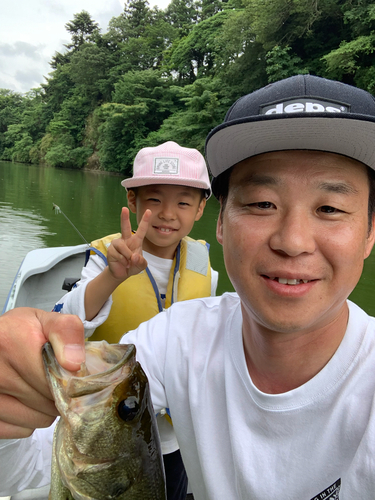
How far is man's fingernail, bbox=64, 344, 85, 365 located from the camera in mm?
890

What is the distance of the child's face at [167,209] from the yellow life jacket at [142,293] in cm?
25

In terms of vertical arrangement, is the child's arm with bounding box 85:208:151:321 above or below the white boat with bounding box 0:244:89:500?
above

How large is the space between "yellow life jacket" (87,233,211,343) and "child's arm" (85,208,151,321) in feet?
1.32

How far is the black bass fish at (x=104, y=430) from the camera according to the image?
88cm

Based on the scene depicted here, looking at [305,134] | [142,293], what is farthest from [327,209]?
[142,293]

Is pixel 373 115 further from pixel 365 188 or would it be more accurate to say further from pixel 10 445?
pixel 10 445

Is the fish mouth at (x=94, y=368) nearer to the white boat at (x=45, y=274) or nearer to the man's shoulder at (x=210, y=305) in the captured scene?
the man's shoulder at (x=210, y=305)

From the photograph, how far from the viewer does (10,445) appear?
1.15 meters

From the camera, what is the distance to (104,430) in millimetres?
922

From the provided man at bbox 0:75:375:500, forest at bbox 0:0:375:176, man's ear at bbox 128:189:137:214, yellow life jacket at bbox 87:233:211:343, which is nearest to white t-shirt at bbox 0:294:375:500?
man at bbox 0:75:375:500

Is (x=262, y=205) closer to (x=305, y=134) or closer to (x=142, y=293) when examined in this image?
(x=305, y=134)

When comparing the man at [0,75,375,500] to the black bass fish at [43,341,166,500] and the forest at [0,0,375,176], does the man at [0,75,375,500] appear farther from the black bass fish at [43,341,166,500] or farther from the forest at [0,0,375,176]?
the forest at [0,0,375,176]

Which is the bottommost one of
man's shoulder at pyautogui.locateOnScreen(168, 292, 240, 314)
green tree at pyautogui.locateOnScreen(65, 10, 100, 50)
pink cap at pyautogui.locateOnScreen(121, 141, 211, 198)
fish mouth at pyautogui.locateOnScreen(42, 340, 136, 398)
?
man's shoulder at pyautogui.locateOnScreen(168, 292, 240, 314)

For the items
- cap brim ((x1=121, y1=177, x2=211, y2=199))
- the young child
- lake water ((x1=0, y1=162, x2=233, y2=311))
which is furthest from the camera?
lake water ((x1=0, y1=162, x2=233, y2=311))
